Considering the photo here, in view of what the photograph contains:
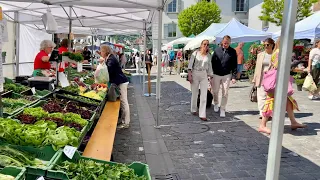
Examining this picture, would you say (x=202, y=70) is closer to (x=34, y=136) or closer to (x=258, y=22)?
(x=34, y=136)

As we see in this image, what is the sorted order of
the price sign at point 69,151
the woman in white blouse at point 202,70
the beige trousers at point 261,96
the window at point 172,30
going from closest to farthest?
the price sign at point 69,151 < the beige trousers at point 261,96 < the woman in white blouse at point 202,70 < the window at point 172,30

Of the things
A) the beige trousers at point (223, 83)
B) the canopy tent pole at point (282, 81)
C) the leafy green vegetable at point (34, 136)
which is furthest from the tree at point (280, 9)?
the leafy green vegetable at point (34, 136)

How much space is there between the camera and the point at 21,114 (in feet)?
14.9

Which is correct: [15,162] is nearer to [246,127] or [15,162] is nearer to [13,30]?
[246,127]

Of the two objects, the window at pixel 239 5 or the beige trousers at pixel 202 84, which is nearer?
the beige trousers at pixel 202 84

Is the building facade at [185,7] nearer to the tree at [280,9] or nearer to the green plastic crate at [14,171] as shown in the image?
the tree at [280,9]

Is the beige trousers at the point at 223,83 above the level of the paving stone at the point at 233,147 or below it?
above

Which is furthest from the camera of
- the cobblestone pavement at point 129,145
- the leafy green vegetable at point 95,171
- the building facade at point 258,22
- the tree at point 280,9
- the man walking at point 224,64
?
the building facade at point 258,22

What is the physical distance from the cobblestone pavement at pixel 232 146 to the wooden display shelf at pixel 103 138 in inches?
32.8

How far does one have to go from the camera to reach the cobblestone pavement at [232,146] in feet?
15.6

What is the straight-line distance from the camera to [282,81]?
242cm

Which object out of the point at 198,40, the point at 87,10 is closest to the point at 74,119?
the point at 87,10

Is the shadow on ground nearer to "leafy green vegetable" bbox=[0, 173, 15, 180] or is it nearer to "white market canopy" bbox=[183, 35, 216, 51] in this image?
"white market canopy" bbox=[183, 35, 216, 51]

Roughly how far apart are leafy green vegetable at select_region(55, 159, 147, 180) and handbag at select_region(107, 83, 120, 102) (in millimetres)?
4208
